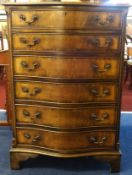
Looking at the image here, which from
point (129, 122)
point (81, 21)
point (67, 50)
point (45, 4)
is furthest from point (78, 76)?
point (129, 122)

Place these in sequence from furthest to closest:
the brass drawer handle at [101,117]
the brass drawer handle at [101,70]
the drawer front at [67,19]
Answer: the brass drawer handle at [101,117] → the brass drawer handle at [101,70] → the drawer front at [67,19]

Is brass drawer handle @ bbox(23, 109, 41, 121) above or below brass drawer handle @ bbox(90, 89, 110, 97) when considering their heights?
below

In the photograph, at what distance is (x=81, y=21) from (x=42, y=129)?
2.49 feet

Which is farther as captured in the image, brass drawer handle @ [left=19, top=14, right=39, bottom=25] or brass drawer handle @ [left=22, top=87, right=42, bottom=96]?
brass drawer handle @ [left=22, top=87, right=42, bottom=96]

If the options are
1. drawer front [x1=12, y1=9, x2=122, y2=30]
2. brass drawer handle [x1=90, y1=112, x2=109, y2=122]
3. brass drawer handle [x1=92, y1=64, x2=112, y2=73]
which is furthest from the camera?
brass drawer handle [x1=90, y1=112, x2=109, y2=122]

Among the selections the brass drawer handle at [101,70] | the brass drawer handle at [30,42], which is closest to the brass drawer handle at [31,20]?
the brass drawer handle at [30,42]

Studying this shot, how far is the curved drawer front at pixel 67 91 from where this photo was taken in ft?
6.14

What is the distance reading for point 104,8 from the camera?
A: 1744mm

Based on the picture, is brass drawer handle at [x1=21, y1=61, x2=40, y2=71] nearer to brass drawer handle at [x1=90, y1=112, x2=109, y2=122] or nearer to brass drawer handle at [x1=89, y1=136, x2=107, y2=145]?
brass drawer handle at [x1=90, y1=112, x2=109, y2=122]

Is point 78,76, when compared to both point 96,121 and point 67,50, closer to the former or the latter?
point 67,50

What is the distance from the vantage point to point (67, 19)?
173 cm

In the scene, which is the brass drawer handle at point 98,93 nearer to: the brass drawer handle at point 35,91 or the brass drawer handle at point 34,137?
the brass drawer handle at point 35,91

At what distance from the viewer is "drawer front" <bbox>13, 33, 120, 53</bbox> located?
1.78 m

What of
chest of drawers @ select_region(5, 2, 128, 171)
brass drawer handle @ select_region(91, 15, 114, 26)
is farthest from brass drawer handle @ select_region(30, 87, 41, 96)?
brass drawer handle @ select_region(91, 15, 114, 26)
